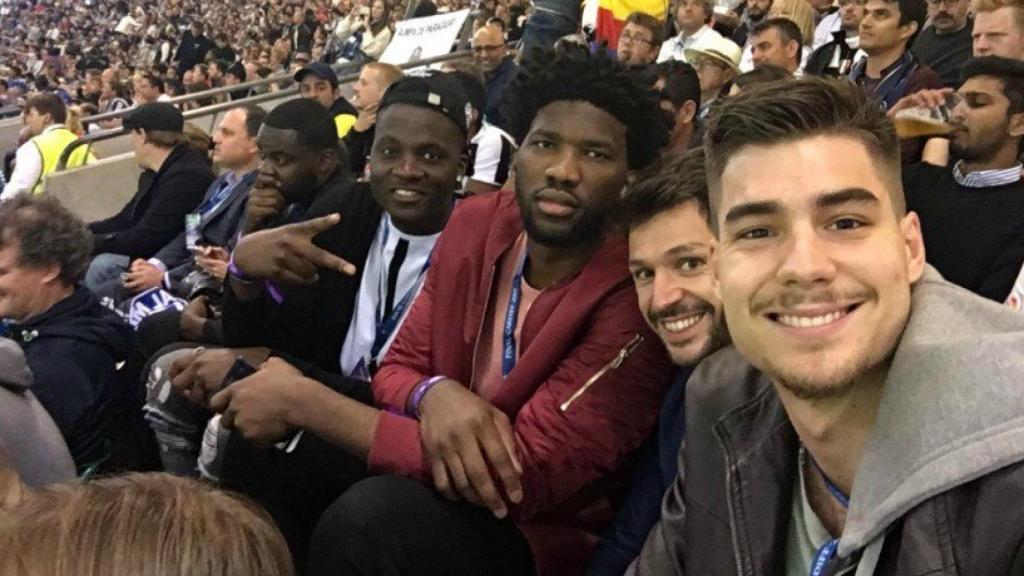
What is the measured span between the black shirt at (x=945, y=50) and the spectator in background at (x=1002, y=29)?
0.41 meters

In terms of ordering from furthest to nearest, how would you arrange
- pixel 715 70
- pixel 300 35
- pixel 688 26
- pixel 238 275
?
pixel 300 35 → pixel 688 26 → pixel 715 70 → pixel 238 275

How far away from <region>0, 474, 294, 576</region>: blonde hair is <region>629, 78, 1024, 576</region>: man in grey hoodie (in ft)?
2.26

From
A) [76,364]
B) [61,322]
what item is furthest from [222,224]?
[76,364]

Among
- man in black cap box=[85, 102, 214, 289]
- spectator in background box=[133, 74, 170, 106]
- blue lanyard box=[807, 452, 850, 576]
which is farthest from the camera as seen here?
spectator in background box=[133, 74, 170, 106]

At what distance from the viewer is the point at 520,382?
2010mm

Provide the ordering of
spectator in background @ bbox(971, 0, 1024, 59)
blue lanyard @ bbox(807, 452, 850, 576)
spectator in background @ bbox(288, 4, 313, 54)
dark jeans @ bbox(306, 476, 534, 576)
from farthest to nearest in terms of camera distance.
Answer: spectator in background @ bbox(288, 4, 313, 54) → spectator in background @ bbox(971, 0, 1024, 59) → dark jeans @ bbox(306, 476, 534, 576) → blue lanyard @ bbox(807, 452, 850, 576)

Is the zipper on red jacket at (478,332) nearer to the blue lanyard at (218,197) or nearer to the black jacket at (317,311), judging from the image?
the black jacket at (317,311)

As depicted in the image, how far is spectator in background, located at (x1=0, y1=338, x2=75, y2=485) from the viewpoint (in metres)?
2.23

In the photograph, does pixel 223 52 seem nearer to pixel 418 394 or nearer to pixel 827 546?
pixel 418 394

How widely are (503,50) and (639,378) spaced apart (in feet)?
18.7

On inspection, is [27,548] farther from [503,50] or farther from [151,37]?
[151,37]

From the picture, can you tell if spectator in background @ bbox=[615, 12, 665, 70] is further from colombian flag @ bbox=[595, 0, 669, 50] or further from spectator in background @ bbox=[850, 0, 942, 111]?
spectator in background @ bbox=[850, 0, 942, 111]

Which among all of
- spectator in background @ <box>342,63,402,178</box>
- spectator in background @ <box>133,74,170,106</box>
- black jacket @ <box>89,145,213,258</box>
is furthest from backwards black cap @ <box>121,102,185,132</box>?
spectator in background @ <box>133,74,170,106</box>

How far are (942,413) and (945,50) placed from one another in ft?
13.4
